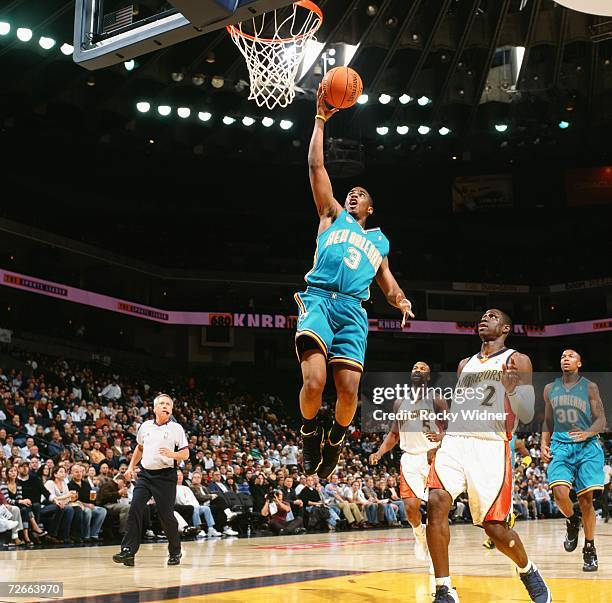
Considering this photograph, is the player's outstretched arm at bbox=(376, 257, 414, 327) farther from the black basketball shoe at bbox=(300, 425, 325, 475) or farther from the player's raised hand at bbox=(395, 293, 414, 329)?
the black basketball shoe at bbox=(300, 425, 325, 475)

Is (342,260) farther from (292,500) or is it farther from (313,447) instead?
(292,500)

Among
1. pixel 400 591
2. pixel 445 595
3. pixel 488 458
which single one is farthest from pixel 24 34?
pixel 445 595

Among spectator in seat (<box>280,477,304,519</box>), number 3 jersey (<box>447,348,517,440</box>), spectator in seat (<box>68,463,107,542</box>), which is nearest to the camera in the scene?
number 3 jersey (<box>447,348,517,440</box>)

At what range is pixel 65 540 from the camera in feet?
41.4

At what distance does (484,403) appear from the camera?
5.90 m

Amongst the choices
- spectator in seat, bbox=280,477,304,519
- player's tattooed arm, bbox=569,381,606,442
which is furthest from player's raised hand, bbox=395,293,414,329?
spectator in seat, bbox=280,477,304,519

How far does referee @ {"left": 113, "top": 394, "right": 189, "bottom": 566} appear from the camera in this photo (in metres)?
8.95

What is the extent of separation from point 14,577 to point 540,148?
2896 cm

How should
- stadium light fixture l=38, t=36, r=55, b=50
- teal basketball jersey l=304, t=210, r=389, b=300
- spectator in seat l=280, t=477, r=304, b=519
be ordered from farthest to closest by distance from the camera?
stadium light fixture l=38, t=36, r=55, b=50 → spectator in seat l=280, t=477, r=304, b=519 → teal basketball jersey l=304, t=210, r=389, b=300

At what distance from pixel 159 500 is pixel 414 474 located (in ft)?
9.60

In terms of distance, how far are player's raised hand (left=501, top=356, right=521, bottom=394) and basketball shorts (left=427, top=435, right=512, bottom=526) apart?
41 centimetres

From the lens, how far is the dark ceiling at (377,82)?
2033cm

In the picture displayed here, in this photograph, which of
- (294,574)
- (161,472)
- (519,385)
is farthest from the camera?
(161,472)

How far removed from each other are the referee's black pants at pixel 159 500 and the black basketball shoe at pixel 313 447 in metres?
3.41
